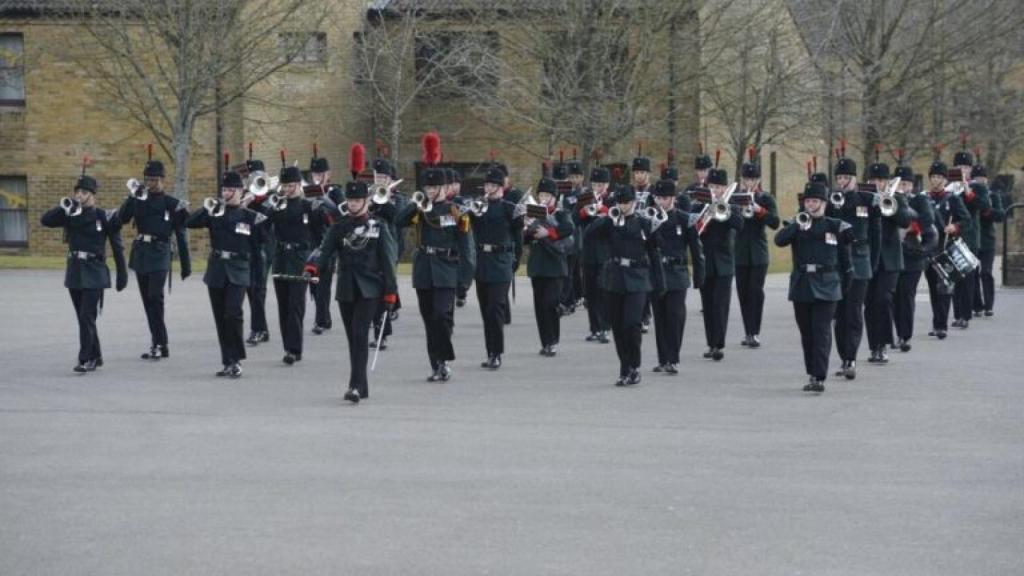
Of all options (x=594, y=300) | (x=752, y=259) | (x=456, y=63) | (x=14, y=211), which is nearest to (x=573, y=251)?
(x=594, y=300)

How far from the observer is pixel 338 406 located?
48.5 ft

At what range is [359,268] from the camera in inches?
597

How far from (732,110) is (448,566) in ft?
87.0

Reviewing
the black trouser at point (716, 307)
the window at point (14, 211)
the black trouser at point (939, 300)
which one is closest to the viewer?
the black trouser at point (716, 307)

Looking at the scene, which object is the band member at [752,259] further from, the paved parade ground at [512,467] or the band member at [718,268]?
the paved parade ground at [512,467]

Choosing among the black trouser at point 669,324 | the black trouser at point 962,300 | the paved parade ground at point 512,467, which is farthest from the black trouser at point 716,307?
the black trouser at point 962,300

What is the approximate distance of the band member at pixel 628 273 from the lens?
16.3 metres

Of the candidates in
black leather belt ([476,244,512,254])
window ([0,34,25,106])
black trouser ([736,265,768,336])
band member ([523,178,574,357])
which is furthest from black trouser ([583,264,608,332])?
window ([0,34,25,106])

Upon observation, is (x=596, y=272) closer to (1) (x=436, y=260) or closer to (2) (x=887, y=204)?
(1) (x=436, y=260)

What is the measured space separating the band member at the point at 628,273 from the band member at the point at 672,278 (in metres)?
0.39

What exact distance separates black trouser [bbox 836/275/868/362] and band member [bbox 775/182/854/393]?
73 cm

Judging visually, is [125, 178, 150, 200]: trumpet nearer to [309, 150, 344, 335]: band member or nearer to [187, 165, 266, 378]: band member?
[187, 165, 266, 378]: band member

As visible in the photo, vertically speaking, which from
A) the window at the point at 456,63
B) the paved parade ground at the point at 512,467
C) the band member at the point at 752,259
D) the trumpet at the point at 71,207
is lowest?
the paved parade ground at the point at 512,467

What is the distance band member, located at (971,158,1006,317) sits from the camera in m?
23.1
